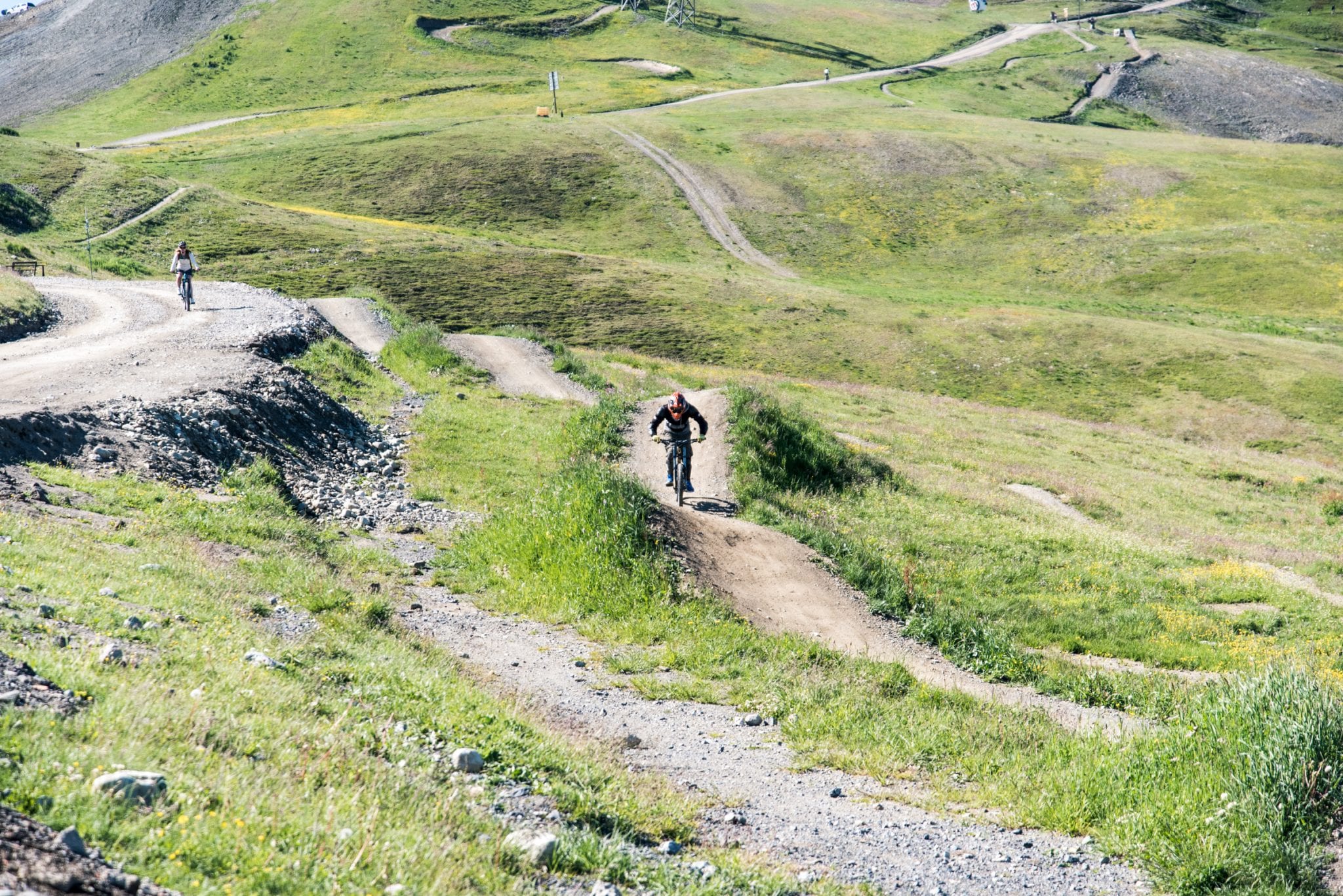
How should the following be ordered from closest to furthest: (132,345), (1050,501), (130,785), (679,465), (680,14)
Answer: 1. (130,785)
2. (679,465)
3. (132,345)
4. (1050,501)
5. (680,14)

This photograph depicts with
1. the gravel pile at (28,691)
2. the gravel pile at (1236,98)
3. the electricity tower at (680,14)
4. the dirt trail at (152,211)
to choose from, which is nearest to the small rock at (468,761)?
the gravel pile at (28,691)

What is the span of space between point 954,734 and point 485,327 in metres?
46.7

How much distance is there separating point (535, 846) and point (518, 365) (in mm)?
33442

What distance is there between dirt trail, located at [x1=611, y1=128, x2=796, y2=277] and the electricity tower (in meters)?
76.0

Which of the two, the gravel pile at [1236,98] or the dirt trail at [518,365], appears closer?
the dirt trail at [518,365]

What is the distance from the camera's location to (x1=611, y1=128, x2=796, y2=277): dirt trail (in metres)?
82.9

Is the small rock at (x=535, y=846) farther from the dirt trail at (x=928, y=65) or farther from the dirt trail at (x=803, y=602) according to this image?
the dirt trail at (x=928, y=65)

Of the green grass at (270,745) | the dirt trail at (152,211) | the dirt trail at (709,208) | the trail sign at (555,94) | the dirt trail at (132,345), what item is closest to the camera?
the green grass at (270,745)

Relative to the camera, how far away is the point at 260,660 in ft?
33.0

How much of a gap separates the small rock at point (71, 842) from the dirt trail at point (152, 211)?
65.7 meters

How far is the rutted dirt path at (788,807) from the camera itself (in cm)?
906

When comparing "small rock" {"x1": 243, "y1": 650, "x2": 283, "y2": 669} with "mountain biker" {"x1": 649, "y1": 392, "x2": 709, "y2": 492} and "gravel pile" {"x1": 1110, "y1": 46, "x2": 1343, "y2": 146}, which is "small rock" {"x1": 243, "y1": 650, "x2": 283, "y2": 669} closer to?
"mountain biker" {"x1": 649, "y1": 392, "x2": 709, "y2": 492}

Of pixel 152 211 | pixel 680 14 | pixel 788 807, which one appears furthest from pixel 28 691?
pixel 680 14

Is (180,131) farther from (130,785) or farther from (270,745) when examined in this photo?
(130,785)
